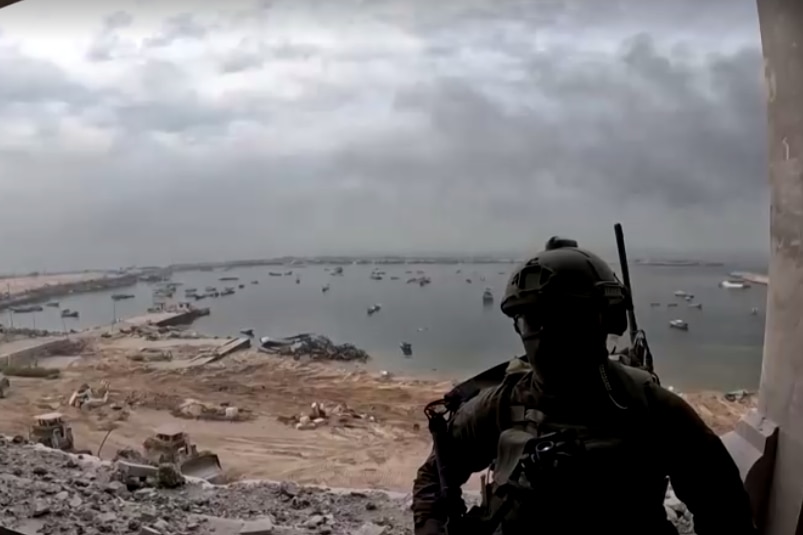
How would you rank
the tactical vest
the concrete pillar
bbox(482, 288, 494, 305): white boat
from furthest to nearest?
1. bbox(482, 288, 494, 305): white boat
2. the concrete pillar
3. the tactical vest

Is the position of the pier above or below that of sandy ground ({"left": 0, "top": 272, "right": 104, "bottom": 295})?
below

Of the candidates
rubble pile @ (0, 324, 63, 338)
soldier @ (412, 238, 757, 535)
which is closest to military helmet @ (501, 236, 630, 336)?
soldier @ (412, 238, 757, 535)

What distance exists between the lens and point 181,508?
1568 millimetres

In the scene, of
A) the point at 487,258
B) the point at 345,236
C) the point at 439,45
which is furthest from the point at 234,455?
the point at 439,45

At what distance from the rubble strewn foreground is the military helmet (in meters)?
0.85

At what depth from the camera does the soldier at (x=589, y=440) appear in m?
0.68

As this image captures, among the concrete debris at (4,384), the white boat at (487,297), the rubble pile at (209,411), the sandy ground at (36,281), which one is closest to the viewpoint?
the white boat at (487,297)

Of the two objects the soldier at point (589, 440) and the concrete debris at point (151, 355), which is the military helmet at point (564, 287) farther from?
the concrete debris at point (151, 355)

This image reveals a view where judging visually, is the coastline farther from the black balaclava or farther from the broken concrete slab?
the black balaclava

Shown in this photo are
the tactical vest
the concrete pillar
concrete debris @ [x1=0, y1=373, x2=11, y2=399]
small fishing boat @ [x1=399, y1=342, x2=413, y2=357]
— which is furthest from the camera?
concrete debris @ [x1=0, y1=373, x2=11, y2=399]

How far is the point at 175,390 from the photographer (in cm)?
176

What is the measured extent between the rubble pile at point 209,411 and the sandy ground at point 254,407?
0.03 feet

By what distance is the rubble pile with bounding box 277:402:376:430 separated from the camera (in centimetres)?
164

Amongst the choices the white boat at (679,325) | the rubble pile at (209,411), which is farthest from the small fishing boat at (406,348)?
the white boat at (679,325)
